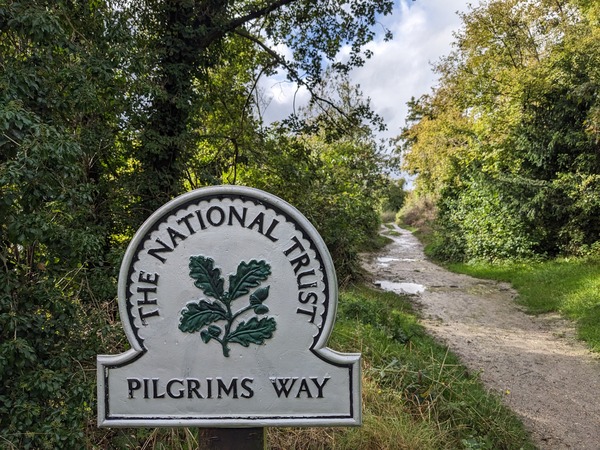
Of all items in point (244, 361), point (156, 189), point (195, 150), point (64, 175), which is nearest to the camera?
point (244, 361)

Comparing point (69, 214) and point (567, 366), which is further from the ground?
point (69, 214)

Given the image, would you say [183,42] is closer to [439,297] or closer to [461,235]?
[439,297]

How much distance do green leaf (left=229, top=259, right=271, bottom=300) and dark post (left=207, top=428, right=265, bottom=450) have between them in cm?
51

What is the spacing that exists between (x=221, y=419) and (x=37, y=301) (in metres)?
1.64

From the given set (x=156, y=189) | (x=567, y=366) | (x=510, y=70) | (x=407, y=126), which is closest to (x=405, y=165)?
(x=407, y=126)

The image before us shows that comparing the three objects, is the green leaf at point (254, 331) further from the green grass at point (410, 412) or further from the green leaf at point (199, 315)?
the green grass at point (410, 412)

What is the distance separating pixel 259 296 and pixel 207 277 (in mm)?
203

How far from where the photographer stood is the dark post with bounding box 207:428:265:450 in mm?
1661

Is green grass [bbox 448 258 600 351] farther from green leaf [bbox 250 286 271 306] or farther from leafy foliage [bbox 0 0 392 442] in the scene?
green leaf [bbox 250 286 271 306]

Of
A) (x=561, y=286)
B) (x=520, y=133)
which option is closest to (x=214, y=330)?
(x=561, y=286)

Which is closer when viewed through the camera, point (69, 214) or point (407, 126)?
point (69, 214)

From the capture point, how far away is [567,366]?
623 centimetres

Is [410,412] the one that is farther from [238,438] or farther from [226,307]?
[226,307]

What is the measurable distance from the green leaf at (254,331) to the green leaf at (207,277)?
0.14m
